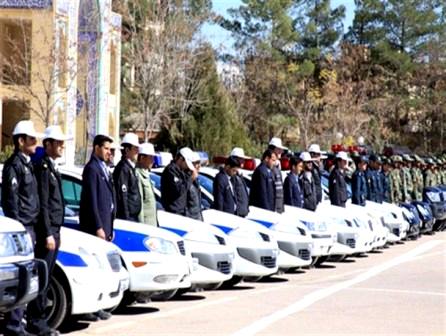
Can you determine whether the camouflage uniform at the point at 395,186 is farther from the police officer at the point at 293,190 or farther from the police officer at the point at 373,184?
the police officer at the point at 293,190

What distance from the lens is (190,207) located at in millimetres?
15383

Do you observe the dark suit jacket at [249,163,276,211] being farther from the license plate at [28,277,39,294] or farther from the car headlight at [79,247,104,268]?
the license plate at [28,277,39,294]

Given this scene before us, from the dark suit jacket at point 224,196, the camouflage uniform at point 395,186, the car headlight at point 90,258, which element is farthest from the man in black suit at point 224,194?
the camouflage uniform at point 395,186

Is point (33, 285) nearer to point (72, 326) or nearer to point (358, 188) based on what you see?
point (72, 326)

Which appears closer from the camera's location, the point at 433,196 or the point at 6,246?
the point at 6,246

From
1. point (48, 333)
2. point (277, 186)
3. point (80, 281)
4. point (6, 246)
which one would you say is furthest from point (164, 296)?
point (277, 186)

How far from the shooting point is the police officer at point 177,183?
49.5ft

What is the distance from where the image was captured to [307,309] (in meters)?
13.6

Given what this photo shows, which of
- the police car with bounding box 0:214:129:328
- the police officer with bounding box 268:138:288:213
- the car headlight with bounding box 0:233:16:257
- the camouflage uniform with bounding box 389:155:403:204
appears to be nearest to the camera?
the car headlight with bounding box 0:233:16:257

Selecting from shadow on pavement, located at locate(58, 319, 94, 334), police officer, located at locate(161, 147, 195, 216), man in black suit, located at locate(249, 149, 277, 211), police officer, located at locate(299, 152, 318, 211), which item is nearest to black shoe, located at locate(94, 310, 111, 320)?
shadow on pavement, located at locate(58, 319, 94, 334)

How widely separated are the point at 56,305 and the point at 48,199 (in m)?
1.05

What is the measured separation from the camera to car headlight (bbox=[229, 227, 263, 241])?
15.7 m

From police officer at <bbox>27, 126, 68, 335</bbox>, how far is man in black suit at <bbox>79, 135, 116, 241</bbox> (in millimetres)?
1027

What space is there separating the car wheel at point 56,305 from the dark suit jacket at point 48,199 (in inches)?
22.8
